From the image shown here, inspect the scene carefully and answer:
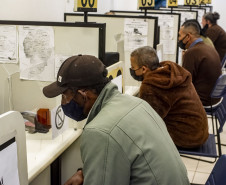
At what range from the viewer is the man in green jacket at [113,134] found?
1292 millimetres

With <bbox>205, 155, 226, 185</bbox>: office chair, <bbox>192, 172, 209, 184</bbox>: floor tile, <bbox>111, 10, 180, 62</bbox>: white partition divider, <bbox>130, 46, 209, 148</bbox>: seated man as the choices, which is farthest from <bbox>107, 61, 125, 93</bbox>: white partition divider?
<bbox>111, 10, 180, 62</bbox>: white partition divider

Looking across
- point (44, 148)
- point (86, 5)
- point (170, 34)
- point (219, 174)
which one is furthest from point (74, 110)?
point (170, 34)

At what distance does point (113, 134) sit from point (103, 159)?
9 centimetres

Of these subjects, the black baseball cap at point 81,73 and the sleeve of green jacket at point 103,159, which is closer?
the sleeve of green jacket at point 103,159

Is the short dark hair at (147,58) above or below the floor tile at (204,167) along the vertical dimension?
above

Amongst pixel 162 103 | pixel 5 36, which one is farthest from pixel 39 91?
pixel 162 103

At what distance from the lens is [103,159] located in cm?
128

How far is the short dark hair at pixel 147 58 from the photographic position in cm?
272

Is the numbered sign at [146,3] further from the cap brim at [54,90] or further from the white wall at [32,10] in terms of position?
the cap brim at [54,90]

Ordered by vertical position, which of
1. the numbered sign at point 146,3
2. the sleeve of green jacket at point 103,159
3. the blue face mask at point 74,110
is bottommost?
the sleeve of green jacket at point 103,159

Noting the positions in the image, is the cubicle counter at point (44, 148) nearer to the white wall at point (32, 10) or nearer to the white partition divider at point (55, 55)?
the white partition divider at point (55, 55)

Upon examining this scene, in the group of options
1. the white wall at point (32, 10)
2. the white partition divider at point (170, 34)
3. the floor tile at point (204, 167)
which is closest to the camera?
the white wall at point (32, 10)

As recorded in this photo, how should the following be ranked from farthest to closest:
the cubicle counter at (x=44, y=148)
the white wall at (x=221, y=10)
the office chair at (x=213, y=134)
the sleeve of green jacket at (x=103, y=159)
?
1. the white wall at (x=221, y=10)
2. the office chair at (x=213, y=134)
3. the cubicle counter at (x=44, y=148)
4. the sleeve of green jacket at (x=103, y=159)

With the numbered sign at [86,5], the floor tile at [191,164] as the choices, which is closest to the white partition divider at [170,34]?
the floor tile at [191,164]
